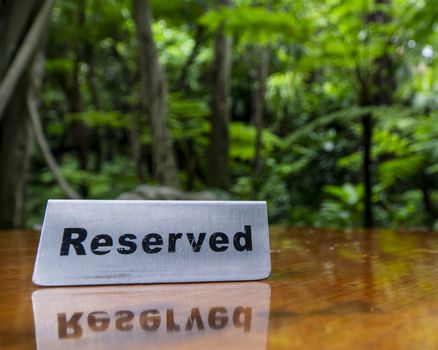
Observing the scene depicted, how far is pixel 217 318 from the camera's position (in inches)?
8.6

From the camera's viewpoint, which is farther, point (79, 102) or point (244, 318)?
point (79, 102)

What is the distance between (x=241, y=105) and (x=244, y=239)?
4.50m

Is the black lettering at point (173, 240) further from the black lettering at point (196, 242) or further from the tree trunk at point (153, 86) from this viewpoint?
the tree trunk at point (153, 86)

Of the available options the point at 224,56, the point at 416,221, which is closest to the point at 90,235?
the point at 224,56

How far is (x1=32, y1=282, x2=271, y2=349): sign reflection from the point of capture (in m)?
0.18

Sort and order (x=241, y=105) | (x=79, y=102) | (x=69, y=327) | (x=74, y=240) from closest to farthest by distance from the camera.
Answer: (x=69, y=327) < (x=74, y=240) < (x=79, y=102) < (x=241, y=105)

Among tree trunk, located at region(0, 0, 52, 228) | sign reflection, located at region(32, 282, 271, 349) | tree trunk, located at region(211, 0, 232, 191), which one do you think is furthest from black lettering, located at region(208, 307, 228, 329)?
tree trunk, located at region(211, 0, 232, 191)

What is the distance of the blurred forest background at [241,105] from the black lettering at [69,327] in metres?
0.91

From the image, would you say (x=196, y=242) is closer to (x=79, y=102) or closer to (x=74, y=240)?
(x=74, y=240)

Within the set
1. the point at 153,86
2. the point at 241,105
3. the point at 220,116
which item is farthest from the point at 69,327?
the point at 241,105

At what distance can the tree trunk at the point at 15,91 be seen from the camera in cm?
107

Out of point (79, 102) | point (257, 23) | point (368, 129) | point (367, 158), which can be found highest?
point (257, 23)

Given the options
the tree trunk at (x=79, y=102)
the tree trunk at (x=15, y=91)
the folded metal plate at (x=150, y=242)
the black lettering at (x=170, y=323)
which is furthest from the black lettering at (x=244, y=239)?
the tree trunk at (x=79, y=102)

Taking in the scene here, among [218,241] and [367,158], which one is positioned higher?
[218,241]
